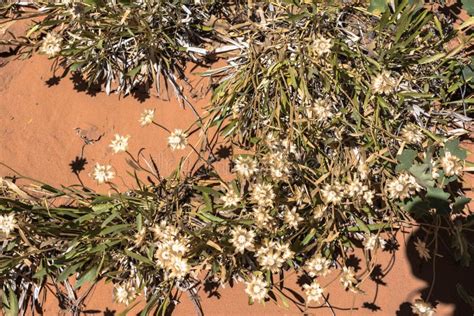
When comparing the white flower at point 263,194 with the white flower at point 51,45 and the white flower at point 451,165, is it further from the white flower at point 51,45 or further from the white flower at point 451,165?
the white flower at point 51,45

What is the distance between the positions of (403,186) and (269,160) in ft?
1.89

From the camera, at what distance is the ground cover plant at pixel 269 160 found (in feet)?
7.49

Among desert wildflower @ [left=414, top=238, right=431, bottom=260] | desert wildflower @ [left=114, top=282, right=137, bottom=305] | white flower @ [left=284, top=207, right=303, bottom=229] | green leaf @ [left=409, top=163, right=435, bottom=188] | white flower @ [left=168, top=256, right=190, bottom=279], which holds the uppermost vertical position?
green leaf @ [left=409, top=163, right=435, bottom=188]

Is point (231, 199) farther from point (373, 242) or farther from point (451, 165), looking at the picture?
point (451, 165)

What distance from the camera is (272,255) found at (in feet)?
6.76

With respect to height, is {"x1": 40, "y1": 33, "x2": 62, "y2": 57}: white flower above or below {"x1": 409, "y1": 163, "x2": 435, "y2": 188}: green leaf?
above

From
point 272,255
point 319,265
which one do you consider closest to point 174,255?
point 272,255

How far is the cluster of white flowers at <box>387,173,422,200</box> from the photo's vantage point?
7.09 feet

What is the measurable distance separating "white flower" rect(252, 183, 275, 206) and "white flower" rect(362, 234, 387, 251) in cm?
50

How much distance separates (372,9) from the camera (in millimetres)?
2672

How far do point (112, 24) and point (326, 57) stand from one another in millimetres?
1154

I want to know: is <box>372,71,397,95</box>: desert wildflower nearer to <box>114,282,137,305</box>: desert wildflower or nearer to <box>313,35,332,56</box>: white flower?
<box>313,35,332,56</box>: white flower

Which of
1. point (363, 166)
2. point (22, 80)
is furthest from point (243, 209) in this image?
point (22, 80)

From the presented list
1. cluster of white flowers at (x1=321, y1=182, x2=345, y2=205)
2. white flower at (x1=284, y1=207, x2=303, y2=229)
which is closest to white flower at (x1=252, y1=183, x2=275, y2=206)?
white flower at (x1=284, y1=207, x2=303, y2=229)
